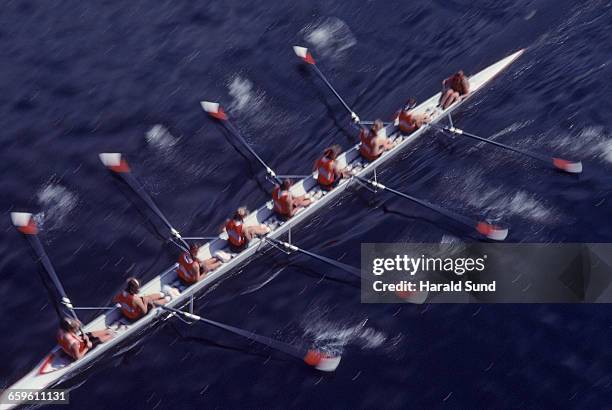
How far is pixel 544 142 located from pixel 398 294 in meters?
11.4

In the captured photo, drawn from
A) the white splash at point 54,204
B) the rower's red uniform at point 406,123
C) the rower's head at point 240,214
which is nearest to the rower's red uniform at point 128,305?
the rower's head at point 240,214

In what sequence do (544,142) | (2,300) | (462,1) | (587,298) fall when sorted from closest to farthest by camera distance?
(587,298)
(2,300)
(544,142)
(462,1)

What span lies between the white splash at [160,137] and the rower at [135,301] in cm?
979

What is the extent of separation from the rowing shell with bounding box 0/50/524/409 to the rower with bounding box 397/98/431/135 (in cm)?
32

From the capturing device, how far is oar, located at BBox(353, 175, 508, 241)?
34.2 m

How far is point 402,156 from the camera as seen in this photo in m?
39.8

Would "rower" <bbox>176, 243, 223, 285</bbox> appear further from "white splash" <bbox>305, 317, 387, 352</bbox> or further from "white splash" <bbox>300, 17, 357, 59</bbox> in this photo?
"white splash" <bbox>300, 17, 357, 59</bbox>

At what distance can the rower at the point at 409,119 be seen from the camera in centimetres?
3962

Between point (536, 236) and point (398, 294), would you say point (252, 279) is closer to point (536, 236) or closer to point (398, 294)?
point (398, 294)

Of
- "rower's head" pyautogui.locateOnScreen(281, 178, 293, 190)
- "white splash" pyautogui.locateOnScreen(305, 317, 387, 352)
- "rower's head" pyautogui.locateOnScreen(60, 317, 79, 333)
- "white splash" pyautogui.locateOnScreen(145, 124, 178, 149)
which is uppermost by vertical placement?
"white splash" pyautogui.locateOnScreen(145, 124, 178, 149)

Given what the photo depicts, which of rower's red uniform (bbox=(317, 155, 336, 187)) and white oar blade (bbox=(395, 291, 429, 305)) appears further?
rower's red uniform (bbox=(317, 155, 336, 187))

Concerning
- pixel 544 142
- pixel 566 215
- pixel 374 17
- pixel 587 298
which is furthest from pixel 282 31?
pixel 587 298

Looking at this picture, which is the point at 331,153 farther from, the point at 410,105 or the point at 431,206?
the point at 431,206

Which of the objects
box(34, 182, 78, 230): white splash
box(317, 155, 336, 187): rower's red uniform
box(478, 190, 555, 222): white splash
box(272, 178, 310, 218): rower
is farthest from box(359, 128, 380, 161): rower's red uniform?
box(34, 182, 78, 230): white splash
